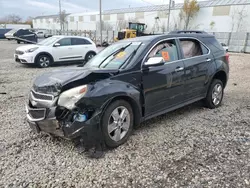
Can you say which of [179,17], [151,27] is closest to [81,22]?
[151,27]

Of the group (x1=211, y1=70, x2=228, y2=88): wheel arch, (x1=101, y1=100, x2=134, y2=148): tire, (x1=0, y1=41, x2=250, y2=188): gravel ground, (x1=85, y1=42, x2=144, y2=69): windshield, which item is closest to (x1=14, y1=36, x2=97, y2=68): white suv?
(x1=0, y1=41, x2=250, y2=188): gravel ground

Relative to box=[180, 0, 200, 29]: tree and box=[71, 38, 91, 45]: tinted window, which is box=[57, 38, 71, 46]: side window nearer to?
box=[71, 38, 91, 45]: tinted window

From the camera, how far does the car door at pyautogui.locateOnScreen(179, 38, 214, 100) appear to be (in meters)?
4.29

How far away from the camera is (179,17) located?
42.0 meters

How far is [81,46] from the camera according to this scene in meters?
12.0

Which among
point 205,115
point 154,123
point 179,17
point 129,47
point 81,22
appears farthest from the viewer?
point 81,22

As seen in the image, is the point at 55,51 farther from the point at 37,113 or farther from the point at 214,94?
the point at 37,113

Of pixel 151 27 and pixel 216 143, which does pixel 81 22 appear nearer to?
pixel 151 27

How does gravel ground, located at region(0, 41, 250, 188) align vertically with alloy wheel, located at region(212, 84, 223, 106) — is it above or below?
below

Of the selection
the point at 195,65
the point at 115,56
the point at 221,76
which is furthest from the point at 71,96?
the point at 221,76

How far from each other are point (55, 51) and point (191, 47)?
26.9 ft

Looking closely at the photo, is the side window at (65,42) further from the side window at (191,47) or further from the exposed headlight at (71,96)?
the exposed headlight at (71,96)

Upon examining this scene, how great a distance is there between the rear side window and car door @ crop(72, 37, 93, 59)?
825 centimetres

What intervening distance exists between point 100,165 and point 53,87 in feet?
4.11
